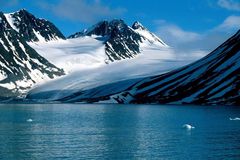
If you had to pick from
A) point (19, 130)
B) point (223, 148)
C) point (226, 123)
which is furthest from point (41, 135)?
point (226, 123)

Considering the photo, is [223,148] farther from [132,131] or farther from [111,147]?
[132,131]

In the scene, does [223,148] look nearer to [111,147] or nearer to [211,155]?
[211,155]

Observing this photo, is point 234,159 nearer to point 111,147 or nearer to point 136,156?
point 136,156

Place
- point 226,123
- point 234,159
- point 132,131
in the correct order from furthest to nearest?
point 226,123 → point 132,131 → point 234,159

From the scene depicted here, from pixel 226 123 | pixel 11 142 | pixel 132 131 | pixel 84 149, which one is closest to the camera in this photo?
pixel 84 149

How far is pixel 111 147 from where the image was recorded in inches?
3305

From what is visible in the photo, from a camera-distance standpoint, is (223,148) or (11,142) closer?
(223,148)

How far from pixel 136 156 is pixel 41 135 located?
106 ft

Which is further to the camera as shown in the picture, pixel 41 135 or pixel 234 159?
pixel 41 135

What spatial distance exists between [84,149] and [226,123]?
60.5 m

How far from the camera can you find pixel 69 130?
11381cm

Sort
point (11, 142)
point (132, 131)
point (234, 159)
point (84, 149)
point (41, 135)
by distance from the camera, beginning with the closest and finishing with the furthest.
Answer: point (234, 159) < point (84, 149) < point (11, 142) < point (41, 135) < point (132, 131)

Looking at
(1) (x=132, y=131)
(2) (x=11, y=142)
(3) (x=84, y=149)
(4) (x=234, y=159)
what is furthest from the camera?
(1) (x=132, y=131)

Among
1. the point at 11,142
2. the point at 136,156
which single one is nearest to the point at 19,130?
the point at 11,142
